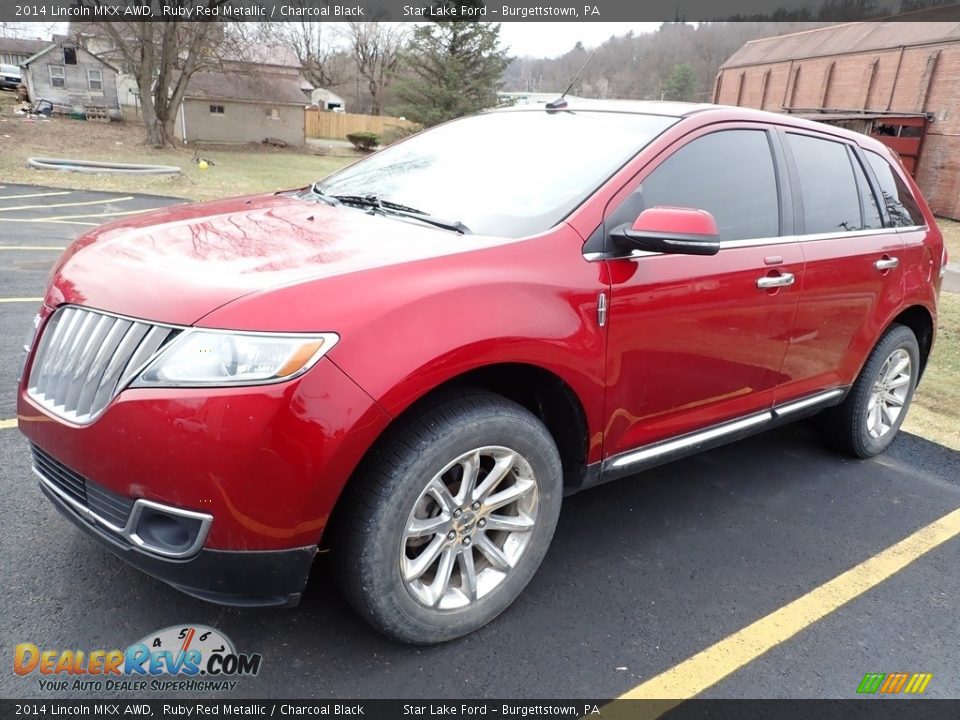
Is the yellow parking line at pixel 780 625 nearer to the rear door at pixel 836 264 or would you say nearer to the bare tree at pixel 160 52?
the rear door at pixel 836 264

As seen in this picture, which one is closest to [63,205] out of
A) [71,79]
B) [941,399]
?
[941,399]

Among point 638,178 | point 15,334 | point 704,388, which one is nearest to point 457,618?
point 704,388

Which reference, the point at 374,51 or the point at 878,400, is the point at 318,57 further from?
the point at 878,400

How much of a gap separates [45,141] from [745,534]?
1198 inches

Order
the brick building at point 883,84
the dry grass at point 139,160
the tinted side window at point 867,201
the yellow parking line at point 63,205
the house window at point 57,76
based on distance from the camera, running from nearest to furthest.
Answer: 1. the tinted side window at point 867,201
2. the yellow parking line at point 63,205
3. the dry grass at point 139,160
4. the brick building at point 883,84
5. the house window at point 57,76

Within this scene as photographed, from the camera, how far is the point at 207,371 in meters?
1.87

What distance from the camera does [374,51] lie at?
66312 millimetres

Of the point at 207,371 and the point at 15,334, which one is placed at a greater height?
the point at 207,371

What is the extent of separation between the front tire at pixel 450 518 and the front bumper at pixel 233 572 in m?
0.18

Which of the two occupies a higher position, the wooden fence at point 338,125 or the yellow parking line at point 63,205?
the wooden fence at point 338,125

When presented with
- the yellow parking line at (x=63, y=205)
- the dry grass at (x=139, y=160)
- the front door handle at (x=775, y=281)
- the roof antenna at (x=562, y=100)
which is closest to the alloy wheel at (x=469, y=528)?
the front door handle at (x=775, y=281)

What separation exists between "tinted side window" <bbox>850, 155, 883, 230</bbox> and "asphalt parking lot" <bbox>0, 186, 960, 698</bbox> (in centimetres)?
144

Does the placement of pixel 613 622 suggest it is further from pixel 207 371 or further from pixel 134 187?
pixel 134 187

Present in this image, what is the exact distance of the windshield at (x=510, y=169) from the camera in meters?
2.69
